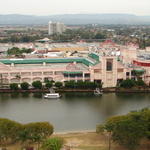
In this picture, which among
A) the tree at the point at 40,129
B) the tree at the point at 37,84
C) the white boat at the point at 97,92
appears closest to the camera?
the tree at the point at 40,129

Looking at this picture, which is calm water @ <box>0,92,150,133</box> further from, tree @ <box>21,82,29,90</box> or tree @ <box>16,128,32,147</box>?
tree @ <box>16,128,32,147</box>

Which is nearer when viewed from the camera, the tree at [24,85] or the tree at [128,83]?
the tree at [24,85]

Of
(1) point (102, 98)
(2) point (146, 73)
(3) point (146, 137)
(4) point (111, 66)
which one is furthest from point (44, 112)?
(2) point (146, 73)

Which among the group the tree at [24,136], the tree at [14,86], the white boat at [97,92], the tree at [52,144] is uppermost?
the tree at [14,86]

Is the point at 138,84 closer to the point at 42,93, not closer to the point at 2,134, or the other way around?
the point at 42,93

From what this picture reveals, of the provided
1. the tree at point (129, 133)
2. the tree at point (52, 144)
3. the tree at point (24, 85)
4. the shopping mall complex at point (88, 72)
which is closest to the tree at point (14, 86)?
the tree at point (24, 85)

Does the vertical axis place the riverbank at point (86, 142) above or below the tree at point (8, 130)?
below

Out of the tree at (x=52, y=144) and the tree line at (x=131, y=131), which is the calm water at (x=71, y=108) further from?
the tree at (x=52, y=144)
